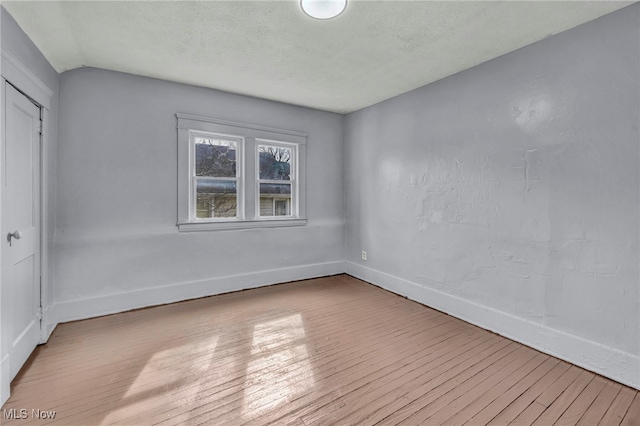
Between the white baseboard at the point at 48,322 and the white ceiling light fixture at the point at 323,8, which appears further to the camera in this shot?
the white baseboard at the point at 48,322

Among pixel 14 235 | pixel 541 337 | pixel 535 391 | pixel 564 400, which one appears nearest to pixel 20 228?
pixel 14 235

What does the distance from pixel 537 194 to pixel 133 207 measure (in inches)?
159

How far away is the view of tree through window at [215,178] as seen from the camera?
3639 millimetres

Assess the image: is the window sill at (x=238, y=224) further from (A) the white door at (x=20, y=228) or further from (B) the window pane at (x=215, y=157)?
(A) the white door at (x=20, y=228)

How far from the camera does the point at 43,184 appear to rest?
8.26 ft

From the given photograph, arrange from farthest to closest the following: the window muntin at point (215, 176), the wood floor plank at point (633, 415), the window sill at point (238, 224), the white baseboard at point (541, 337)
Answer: the window muntin at point (215, 176) < the window sill at point (238, 224) < the white baseboard at point (541, 337) < the wood floor plank at point (633, 415)

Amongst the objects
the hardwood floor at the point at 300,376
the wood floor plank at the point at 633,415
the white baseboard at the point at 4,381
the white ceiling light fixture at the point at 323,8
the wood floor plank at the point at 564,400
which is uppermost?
the white ceiling light fixture at the point at 323,8

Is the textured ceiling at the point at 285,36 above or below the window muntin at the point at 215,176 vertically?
above

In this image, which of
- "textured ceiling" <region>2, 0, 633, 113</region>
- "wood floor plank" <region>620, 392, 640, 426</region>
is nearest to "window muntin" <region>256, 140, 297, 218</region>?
"textured ceiling" <region>2, 0, 633, 113</region>

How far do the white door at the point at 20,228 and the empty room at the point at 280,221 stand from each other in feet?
0.09

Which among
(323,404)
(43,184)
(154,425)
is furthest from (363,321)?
(43,184)

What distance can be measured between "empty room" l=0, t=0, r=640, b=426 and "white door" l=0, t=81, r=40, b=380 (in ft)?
0.09

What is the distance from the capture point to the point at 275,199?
4.24 meters

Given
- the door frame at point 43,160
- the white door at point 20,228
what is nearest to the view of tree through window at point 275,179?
the door frame at point 43,160
